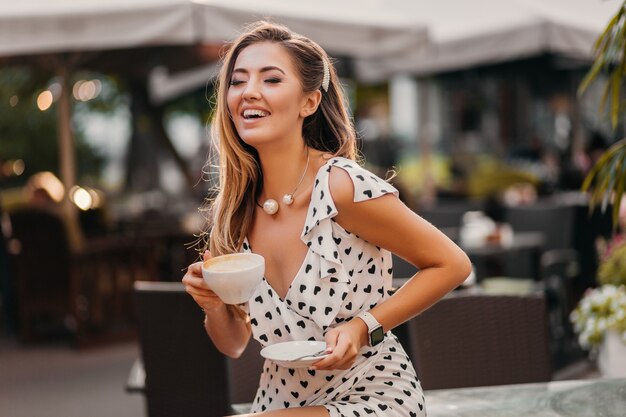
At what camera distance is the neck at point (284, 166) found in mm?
2143

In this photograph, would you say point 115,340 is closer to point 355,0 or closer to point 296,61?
point 355,0

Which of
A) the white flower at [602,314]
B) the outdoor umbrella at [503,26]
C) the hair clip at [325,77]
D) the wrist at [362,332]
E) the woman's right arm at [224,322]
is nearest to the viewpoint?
the wrist at [362,332]

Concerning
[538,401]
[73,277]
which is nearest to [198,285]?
[538,401]

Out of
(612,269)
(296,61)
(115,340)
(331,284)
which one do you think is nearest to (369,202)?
(331,284)

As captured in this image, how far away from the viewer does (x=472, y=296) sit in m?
3.07

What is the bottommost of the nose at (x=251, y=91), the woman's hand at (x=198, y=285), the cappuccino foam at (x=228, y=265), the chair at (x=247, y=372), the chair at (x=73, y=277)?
the chair at (x=73, y=277)

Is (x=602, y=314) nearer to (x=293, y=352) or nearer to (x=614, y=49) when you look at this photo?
(x=614, y=49)

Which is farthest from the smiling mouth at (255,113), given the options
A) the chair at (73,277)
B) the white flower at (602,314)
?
the chair at (73,277)

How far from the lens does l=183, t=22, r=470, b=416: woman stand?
1958 mm

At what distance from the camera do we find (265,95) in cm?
204

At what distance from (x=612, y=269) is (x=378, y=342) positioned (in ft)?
6.90

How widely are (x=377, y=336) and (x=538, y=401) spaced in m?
0.57

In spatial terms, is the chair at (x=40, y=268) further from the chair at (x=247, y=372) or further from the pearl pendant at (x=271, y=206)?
the pearl pendant at (x=271, y=206)

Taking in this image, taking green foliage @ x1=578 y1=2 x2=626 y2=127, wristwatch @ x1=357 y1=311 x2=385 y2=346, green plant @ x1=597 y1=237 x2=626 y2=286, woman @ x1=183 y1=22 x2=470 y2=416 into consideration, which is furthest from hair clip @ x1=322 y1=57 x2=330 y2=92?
green plant @ x1=597 y1=237 x2=626 y2=286
